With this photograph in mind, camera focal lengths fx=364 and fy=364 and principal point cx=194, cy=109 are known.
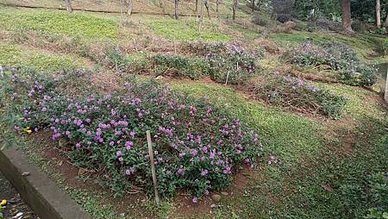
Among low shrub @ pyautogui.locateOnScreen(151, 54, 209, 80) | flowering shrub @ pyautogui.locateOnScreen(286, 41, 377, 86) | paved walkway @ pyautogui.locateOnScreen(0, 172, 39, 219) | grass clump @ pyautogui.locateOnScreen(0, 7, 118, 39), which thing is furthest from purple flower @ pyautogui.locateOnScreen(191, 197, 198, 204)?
grass clump @ pyautogui.locateOnScreen(0, 7, 118, 39)

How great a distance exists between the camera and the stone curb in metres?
2.84

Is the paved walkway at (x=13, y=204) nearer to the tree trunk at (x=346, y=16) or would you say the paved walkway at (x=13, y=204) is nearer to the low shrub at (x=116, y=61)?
the low shrub at (x=116, y=61)

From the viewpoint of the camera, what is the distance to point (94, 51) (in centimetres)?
746

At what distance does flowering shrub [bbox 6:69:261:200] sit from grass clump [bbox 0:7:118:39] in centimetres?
533

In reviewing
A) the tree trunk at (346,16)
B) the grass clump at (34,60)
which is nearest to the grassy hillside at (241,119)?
the grass clump at (34,60)

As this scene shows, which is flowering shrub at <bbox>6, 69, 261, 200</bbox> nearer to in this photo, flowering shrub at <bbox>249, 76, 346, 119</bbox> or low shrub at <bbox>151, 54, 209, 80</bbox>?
flowering shrub at <bbox>249, 76, 346, 119</bbox>

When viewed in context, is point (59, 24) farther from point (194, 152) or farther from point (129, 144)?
point (194, 152)

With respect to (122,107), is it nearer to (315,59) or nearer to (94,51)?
(94,51)

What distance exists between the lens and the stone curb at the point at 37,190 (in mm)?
2838

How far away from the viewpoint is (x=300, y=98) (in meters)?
5.78

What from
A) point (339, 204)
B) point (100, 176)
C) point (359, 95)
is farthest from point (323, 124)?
point (100, 176)

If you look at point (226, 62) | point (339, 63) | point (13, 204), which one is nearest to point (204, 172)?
point (13, 204)

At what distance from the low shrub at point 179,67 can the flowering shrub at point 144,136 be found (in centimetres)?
240

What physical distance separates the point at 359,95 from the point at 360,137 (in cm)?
250
